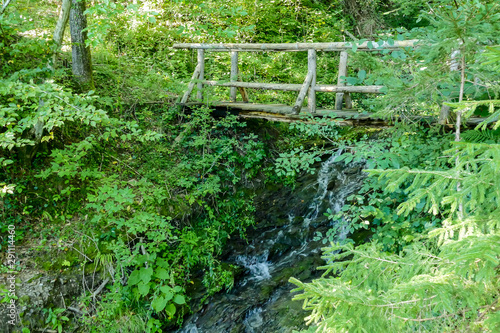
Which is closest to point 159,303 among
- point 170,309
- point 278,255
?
point 170,309

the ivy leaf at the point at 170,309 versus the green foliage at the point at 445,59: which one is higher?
the green foliage at the point at 445,59

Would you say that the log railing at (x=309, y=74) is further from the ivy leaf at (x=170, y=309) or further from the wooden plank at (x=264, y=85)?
the ivy leaf at (x=170, y=309)

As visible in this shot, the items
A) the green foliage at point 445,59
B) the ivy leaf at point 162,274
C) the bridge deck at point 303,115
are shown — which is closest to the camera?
the green foliage at point 445,59

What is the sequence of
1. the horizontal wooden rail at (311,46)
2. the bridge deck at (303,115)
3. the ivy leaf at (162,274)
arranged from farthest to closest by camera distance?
1. the bridge deck at (303,115)
2. the ivy leaf at (162,274)
3. the horizontal wooden rail at (311,46)

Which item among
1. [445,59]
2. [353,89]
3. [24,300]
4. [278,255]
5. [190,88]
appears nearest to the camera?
[445,59]

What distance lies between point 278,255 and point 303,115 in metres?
2.51

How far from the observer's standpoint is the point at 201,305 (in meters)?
5.36

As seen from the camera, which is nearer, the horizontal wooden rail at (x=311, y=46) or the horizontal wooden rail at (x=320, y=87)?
the horizontal wooden rail at (x=311, y=46)

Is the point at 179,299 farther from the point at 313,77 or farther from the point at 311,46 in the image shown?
the point at 311,46

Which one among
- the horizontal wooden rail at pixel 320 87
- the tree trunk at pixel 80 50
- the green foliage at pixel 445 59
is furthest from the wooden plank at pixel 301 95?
the tree trunk at pixel 80 50

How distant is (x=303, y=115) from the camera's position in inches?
227

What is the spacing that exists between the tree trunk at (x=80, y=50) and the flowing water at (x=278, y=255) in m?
4.06

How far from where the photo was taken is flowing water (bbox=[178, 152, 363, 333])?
201 inches

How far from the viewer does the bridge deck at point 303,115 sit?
518cm
